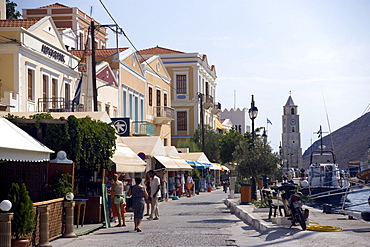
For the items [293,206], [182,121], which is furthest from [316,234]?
[182,121]

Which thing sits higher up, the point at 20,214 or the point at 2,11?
the point at 2,11

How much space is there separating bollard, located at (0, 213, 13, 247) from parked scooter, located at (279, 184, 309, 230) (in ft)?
25.4

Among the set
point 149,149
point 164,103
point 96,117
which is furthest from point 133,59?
point 96,117

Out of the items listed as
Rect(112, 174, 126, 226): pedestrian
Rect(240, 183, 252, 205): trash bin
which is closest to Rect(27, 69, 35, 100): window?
Rect(240, 183, 252, 205): trash bin

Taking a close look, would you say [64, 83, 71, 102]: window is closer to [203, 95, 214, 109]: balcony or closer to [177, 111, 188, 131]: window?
[177, 111, 188, 131]: window

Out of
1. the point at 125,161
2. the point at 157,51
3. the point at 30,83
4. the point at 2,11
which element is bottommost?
the point at 125,161

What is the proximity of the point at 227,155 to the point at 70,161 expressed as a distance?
136 feet

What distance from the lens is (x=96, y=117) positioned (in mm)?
21688

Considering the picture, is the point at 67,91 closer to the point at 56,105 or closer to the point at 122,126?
the point at 56,105

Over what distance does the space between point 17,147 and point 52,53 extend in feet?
66.3

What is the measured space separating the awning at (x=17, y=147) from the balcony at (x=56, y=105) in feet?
48.8

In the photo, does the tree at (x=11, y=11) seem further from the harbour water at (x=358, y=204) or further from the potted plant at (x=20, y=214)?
the potted plant at (x=20, y=214)

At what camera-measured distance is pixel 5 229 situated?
1129 centimetres

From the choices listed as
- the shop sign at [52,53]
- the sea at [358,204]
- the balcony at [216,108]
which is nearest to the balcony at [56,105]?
the shop sign at [52,53]
